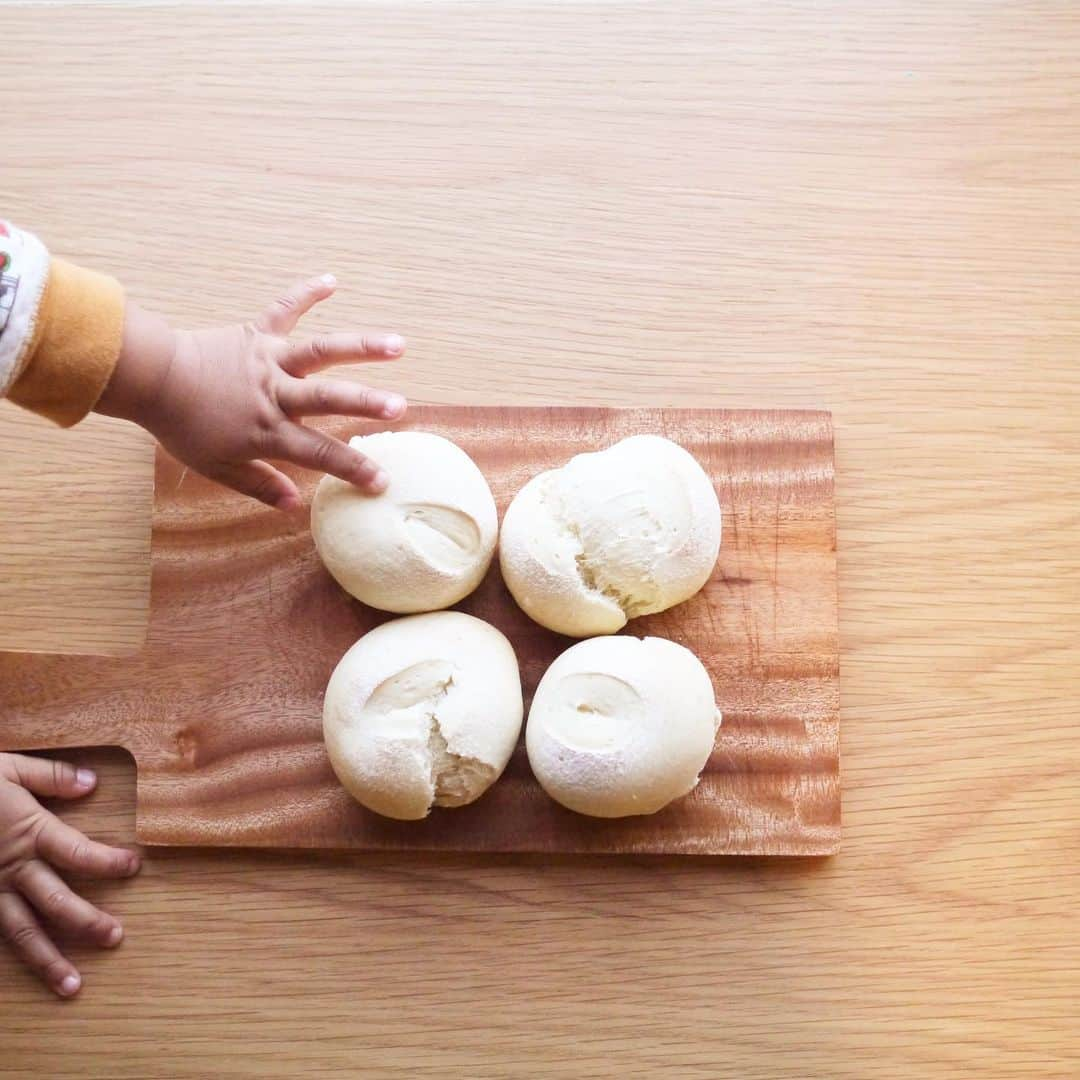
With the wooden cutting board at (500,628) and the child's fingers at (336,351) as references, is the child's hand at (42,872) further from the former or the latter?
the child's fingers at (336,351)

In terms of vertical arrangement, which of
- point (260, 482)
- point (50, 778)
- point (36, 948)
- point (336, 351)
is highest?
point (336, 351)

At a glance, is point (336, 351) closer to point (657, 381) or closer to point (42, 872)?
point (657, 381)

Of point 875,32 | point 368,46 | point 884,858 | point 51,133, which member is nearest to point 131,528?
point 51,133

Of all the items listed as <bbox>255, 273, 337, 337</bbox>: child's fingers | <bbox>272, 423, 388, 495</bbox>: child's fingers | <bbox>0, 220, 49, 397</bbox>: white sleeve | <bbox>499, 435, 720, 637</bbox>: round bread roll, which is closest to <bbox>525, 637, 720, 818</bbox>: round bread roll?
<bbox>499, 435, 720, 637</bbox>: round bread roll

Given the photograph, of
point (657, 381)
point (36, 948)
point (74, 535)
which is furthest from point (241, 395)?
point (36, 948)

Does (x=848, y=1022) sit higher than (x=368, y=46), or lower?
lower

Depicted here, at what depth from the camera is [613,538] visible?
0.89 metres

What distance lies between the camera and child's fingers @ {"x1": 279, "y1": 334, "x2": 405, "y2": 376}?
0.89 meters

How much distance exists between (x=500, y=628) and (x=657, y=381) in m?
0.27

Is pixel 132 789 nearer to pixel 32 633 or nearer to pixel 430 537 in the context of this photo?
pixel 32 633

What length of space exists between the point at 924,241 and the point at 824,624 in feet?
1.23

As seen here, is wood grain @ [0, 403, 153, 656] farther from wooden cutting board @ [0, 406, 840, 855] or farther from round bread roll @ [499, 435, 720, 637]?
round bread roll @ [499, 435, 720, 637]

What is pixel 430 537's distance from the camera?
2.95 feet

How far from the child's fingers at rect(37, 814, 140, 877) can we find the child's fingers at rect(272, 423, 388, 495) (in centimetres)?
38
